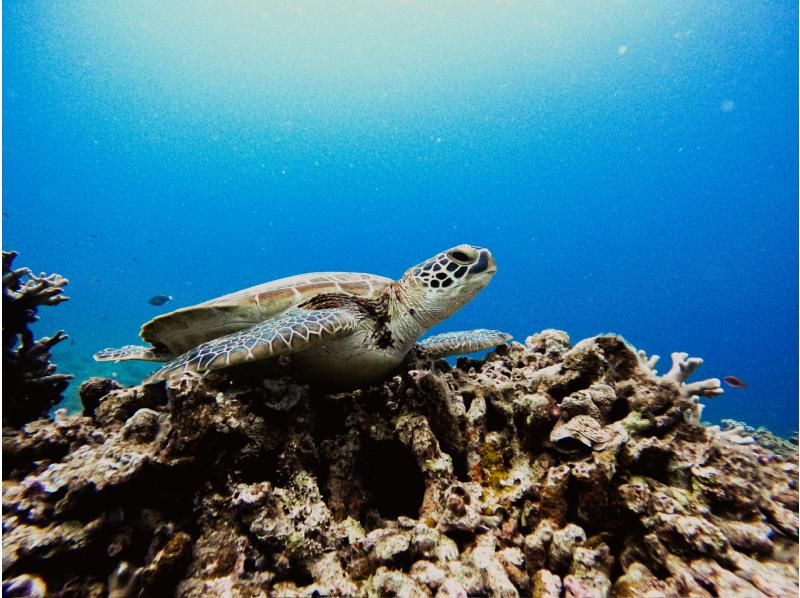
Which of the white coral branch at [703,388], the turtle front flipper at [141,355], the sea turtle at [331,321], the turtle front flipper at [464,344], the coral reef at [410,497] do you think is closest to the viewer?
the coral reef at [410,497]

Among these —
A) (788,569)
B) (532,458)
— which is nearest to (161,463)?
(532,458)

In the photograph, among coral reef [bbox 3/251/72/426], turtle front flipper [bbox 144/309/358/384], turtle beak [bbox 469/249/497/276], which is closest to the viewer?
turtle front flipper [bbox 144/309/358/384]

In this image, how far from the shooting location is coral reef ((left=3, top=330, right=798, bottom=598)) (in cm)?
114

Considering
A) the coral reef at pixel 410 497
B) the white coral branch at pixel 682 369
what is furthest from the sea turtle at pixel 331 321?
the white coral branch at pixel 682 369

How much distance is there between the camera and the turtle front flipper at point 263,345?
1713mm

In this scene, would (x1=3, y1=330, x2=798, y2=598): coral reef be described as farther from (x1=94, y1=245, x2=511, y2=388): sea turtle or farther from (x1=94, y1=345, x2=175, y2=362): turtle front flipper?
(x1=94, y1=345, x2=175, y2=362): turtle front flipper

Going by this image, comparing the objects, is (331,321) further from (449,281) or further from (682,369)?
(682,369)

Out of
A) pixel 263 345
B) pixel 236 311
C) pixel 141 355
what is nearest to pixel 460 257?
pixel 263 345

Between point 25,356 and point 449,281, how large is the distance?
3172 millimetres

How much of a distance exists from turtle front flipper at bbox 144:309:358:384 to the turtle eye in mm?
956

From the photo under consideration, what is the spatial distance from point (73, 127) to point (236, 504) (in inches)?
4790

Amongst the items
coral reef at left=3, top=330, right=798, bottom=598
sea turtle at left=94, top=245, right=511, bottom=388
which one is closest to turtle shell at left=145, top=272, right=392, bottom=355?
sea turtle at left=94, top=245, right=511, bottom=388

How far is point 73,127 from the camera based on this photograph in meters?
81.9

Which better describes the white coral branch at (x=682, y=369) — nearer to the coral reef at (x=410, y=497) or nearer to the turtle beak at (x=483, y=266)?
the coral reef at (x=410, y=497)
